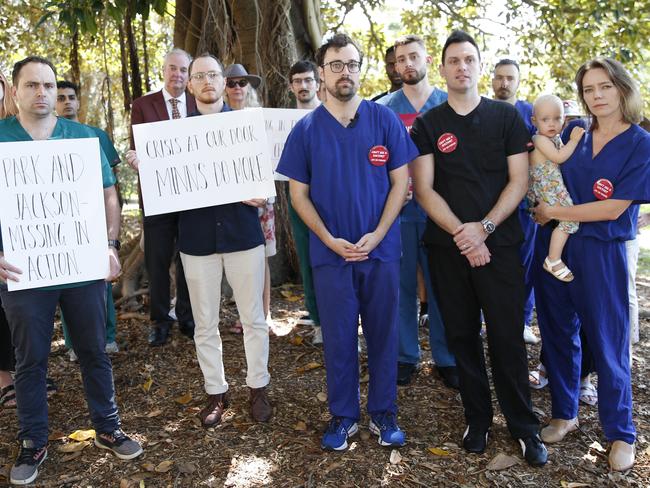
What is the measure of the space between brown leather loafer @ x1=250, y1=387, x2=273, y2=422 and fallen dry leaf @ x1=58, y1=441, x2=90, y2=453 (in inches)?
39.1

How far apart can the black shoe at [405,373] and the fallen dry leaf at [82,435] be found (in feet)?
6.55

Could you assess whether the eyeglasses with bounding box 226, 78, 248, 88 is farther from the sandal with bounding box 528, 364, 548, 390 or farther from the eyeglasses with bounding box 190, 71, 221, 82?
the sandal with bounding box 528, 364, 548, 390

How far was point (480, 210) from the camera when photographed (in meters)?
3.16

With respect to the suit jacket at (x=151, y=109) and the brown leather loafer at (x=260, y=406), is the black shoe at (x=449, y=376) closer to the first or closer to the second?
the brown leather loafer at (x=260, y=406)

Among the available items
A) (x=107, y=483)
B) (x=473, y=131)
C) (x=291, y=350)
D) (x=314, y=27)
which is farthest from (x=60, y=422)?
(x=314, y=27)

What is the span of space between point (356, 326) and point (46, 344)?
1.66m

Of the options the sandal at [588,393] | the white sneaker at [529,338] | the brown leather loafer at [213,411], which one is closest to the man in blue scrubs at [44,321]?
A: the brown leather loafer at [213,411]

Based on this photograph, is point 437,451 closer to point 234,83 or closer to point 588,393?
point 588,393

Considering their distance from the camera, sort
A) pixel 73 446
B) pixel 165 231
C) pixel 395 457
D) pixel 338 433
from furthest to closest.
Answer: pixel 165 231
pixel 73 446
pixel 338 433
pixel 395 457

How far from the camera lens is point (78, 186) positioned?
3221mm

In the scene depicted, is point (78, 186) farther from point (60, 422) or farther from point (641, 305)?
point (641, 305)

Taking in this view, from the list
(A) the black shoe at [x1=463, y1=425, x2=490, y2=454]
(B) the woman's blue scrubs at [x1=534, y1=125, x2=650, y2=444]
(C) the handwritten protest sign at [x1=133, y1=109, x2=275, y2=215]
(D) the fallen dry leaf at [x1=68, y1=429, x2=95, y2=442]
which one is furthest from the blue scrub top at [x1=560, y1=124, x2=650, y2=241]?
(D) the fallen dry leaf at [x1=68, y1=429, x2=95, y2=442]

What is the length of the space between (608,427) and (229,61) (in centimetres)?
475

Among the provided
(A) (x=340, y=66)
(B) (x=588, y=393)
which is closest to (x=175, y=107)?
(A) (x=340, y=66)
